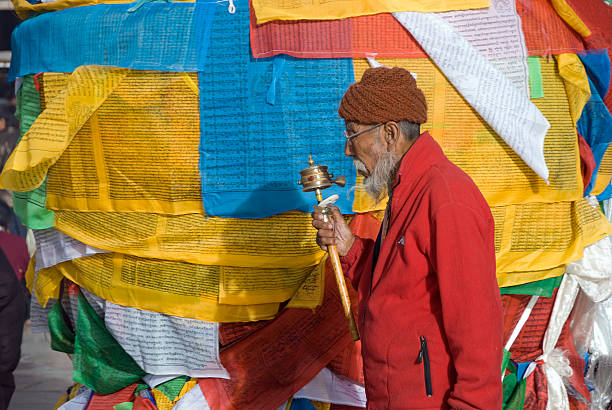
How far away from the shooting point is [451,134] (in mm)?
3156

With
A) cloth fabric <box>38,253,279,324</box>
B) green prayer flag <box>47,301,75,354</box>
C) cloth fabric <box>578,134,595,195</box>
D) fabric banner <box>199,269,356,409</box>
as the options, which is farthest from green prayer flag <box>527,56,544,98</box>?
green prayer flag <box>47,301,75,354</box>

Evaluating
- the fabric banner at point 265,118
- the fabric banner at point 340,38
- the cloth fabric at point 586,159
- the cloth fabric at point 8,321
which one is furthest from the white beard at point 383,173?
the cloth fabric at point 8,321

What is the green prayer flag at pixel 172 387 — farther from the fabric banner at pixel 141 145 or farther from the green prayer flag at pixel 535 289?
the green prayer flag at pixel 535 289

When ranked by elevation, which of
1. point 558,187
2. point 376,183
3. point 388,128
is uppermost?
point 388,128

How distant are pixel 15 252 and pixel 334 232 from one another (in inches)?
168

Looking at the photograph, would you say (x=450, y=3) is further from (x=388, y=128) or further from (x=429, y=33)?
(x=388, y=128)

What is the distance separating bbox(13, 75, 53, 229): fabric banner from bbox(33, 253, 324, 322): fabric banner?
0.50 metres

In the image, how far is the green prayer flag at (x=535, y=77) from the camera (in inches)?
127

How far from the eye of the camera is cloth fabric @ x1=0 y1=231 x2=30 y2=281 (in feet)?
19.3

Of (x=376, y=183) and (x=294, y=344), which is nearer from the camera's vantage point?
(x=376, y=183)

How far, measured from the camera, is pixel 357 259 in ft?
8.50

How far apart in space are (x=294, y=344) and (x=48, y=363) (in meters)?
4.32

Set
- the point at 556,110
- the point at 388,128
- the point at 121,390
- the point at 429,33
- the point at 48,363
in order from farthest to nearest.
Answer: the point at 48,363 → the point at 121,390 → the point at 556,110 → the point at 429,33 → the point at 388,128

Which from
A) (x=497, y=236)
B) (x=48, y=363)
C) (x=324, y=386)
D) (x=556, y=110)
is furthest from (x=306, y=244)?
(x=48, y=363)
